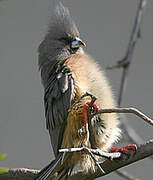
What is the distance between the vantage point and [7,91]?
7230mm

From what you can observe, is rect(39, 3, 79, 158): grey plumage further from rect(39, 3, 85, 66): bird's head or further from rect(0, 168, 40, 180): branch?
rect(0, 168, 40, 180): branch

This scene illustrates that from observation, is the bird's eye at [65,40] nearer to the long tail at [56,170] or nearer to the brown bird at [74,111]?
the brown bird at [74,111]

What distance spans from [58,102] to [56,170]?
0.55 metres

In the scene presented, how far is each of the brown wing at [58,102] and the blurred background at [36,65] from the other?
318 cm

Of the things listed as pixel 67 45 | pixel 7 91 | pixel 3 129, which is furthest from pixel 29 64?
pixel 67 45

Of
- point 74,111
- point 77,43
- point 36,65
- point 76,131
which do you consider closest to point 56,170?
point 76,131

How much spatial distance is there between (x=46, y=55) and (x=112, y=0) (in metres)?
3.48

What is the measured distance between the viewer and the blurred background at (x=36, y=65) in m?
7.13

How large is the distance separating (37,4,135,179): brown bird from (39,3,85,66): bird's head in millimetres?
151

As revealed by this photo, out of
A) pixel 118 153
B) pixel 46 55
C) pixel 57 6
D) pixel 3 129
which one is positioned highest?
pixel 57 6

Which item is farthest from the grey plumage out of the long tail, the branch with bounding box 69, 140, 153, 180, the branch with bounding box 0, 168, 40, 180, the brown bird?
the branch with bounding box 69, 140, 153, 180

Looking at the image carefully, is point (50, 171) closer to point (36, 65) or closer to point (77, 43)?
point (77, 43)

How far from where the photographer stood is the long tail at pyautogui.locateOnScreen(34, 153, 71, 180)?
340 centimetres

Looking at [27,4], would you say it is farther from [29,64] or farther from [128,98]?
[128,98]
